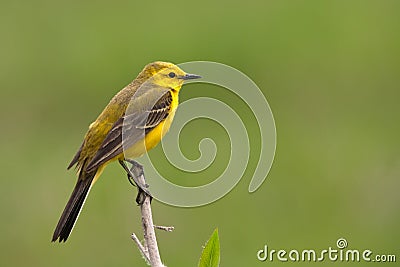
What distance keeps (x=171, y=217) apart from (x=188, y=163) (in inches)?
217

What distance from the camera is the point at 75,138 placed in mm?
13531

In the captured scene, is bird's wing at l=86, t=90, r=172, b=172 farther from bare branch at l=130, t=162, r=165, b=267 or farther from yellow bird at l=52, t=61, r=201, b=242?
bare branch at l=130, t=162, r=165, b=267

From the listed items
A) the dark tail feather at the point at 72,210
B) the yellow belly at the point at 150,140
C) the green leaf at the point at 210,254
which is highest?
the yellow belly at the point at 150,140

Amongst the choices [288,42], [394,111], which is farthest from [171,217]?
[288,42]

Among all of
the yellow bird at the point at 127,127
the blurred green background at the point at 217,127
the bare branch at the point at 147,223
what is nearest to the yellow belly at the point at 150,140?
the yellow bird at the point at 127,127

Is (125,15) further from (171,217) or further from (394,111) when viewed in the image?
(171,217)

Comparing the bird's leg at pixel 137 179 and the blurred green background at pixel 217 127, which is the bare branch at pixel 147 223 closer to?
the bird's leg at pixel 137 179

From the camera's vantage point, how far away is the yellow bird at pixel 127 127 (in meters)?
5.86

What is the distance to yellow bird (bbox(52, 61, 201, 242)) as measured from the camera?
5.86m

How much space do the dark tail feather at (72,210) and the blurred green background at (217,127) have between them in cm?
445

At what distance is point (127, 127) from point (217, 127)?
7154 mm

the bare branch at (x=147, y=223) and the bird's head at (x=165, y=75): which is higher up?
the bird's head at (x=165, y=75)

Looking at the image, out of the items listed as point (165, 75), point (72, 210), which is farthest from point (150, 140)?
point (72, 210)

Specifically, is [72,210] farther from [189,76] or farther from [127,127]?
[189,76]
